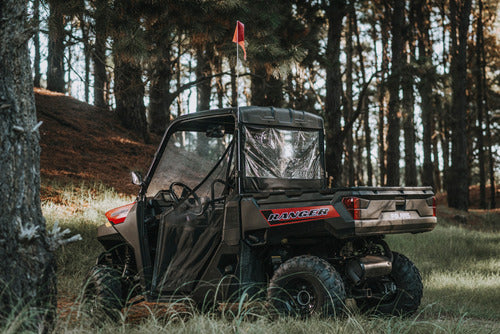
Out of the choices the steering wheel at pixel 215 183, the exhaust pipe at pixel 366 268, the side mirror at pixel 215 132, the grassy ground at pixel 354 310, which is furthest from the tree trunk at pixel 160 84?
the exhaust pipe at pixel 366 268

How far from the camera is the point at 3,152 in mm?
3980

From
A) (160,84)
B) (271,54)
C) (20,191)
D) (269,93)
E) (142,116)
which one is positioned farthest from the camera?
(142,116)

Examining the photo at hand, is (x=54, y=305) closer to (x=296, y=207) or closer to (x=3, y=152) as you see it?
(x=3, y=152)

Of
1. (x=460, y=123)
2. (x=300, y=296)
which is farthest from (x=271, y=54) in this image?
(x=460, y=123)

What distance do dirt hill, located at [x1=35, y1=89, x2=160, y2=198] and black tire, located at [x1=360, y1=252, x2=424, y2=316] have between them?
816 cm

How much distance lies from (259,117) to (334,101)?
9.97 m

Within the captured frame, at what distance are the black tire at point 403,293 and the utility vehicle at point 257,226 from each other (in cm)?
1

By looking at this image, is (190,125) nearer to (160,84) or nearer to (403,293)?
(403,293)

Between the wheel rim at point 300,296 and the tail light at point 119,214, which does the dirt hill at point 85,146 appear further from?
the wheel rim at point 300,296

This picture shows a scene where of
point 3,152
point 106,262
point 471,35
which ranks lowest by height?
point 106,262

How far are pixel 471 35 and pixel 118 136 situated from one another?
69.0 ft

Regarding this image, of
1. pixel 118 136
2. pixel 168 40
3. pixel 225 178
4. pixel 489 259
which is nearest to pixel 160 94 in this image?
pixel 118 136

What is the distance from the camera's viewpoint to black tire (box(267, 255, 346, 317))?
4555mm

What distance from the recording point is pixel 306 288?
4.78 metres
